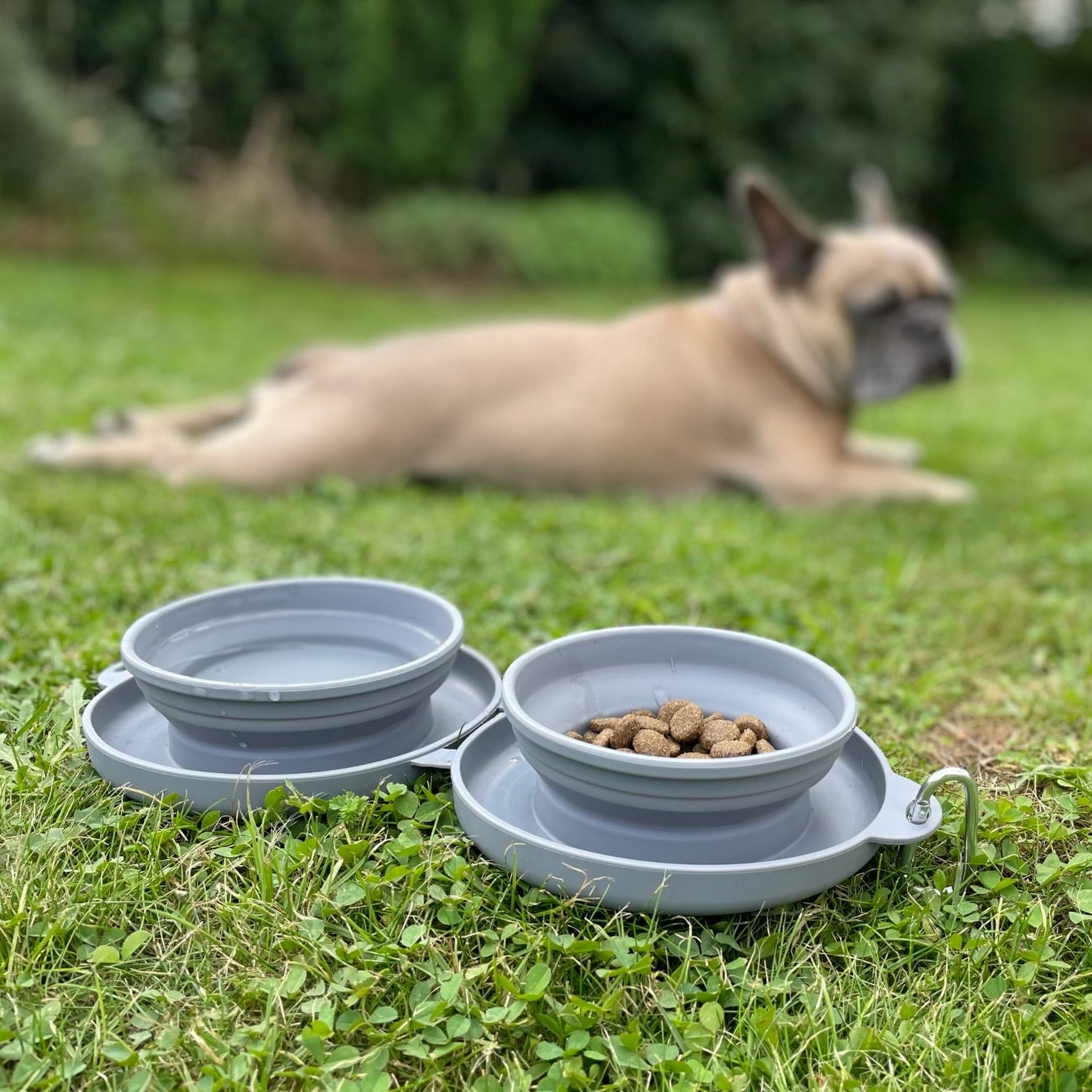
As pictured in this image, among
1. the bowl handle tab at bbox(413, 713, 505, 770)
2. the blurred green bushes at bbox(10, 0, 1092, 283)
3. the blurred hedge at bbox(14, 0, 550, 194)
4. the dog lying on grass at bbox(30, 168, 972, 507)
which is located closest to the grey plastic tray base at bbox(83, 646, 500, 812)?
the bowl handle tab at bbox(413, 713, 505, 770)

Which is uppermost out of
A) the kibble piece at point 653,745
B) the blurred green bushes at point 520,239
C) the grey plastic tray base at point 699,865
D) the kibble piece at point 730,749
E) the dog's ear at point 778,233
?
the dog's ear at point 778,233

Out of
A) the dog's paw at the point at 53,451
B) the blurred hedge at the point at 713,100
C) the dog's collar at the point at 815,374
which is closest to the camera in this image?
the dog's paw at the point at 53,451

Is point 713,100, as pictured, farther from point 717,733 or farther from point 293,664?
point 717,733

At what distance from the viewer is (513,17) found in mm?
9922

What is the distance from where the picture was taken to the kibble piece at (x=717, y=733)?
1.53 m

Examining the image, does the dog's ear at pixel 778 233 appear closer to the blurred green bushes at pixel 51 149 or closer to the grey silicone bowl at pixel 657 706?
the grey silicone bowl at pixel 657 706

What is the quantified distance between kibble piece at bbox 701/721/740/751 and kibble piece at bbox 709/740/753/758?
0.04ft

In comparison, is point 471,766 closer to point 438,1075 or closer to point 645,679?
point 645,679

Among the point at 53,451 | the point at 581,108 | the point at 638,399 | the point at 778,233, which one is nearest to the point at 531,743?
the point at 638,399

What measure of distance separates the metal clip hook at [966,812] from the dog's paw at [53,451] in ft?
9.42

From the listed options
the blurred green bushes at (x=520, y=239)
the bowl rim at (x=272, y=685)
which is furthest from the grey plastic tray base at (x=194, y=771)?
the blurred green bushes at (x=520, y=239)

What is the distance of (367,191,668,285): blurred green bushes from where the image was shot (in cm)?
990

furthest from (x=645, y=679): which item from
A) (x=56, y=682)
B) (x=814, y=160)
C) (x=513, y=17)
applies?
(x=814, y=160)

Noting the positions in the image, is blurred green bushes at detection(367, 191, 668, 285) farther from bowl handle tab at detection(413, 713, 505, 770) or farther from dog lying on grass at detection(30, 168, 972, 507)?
bowl handle tab at detection(413, 713, 505, 770)
